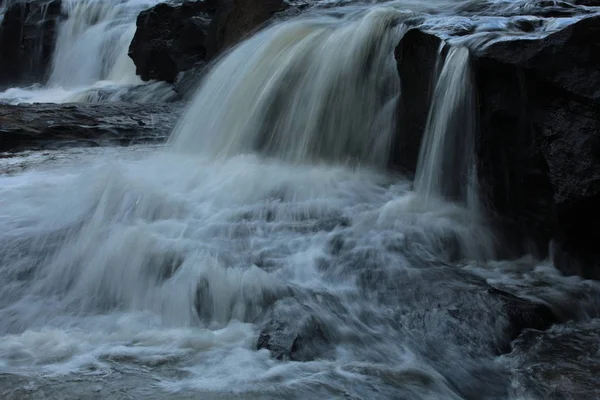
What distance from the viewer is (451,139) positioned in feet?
16.3

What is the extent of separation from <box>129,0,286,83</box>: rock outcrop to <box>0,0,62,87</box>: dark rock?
21.6 feet

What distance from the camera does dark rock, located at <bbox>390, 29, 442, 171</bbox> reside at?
5391 mm

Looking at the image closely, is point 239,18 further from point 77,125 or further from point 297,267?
point 297,267

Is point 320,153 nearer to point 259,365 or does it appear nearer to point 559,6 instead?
point 559,6

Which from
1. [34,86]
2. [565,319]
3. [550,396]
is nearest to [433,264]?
[565,319]

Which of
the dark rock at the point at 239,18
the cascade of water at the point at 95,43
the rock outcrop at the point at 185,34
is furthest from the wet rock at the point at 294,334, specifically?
the cascade of water at the point at 95,43

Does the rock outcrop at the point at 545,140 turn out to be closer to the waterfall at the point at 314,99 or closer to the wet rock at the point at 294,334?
the waterfall at the point at 314,99

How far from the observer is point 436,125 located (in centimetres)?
514

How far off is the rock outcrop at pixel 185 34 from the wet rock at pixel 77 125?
2.40m

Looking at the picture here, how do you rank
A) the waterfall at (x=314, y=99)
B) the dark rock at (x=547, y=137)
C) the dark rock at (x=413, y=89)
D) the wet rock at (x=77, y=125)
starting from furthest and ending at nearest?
the wet rock at (x=77, y=125) → the waterfall at (x=314, y=99) → the dark rock at (x=413, y=89) → the dark rock at (x=547, y=137)

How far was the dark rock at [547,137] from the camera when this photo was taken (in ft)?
13.0

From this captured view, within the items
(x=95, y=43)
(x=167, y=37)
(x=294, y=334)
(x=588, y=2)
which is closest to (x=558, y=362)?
(x=294, y=334)

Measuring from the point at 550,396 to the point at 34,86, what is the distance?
18.8m

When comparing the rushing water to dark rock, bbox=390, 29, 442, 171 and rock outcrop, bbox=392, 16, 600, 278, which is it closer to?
dark rock, bbox=390, 29, 442, 171
